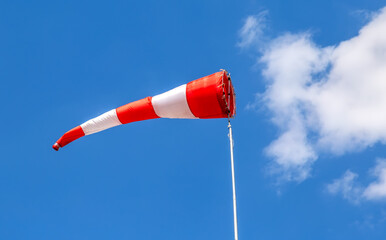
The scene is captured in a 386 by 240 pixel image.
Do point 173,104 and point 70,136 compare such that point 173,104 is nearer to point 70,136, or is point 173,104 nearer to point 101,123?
point 101,123

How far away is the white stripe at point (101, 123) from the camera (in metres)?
18.5

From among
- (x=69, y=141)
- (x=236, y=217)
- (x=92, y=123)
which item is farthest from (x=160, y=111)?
(x=236, y=217)

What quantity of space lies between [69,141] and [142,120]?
367cm

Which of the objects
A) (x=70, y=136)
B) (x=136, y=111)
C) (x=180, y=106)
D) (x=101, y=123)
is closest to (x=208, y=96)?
(x=180, y=106)

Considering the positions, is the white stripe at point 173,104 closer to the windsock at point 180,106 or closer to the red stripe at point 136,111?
the windsock at point 180,106

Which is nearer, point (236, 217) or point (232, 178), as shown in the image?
point (236, 217)

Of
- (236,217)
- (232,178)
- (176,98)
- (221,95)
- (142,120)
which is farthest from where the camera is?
(142,120)

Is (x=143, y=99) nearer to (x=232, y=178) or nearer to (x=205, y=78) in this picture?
(x=205, y=78)

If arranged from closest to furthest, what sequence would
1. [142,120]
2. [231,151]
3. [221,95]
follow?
[231,151]
[221,95]
[142,120]

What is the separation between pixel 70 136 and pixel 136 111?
3.51 metres

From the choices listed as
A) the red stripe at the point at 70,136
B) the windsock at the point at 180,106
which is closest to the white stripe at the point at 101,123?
the windsock at the point at 180,106

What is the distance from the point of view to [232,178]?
13.0 meters

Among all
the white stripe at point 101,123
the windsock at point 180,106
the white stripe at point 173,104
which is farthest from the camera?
the white stripe at point 101,123

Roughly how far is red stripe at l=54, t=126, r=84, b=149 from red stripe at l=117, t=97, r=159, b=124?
2.13 metres
